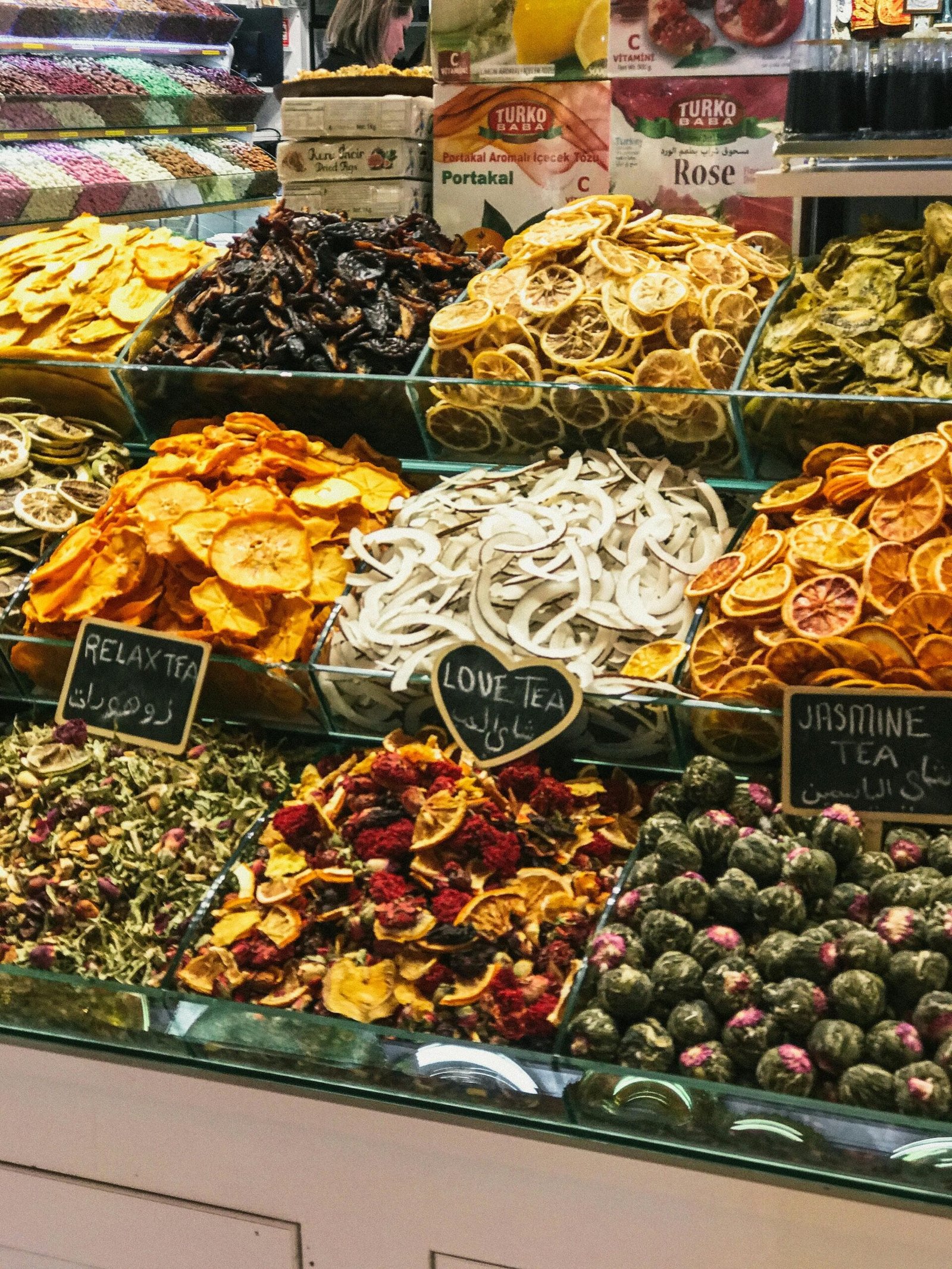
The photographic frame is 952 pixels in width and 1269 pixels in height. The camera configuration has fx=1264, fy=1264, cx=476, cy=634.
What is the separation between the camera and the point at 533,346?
199 cm

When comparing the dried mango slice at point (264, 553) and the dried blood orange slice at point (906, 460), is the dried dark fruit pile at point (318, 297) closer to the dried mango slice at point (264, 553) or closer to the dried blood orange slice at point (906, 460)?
the dried mango slice at point (264, 553)

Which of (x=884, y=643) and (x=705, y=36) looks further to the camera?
(x=705, y=36)

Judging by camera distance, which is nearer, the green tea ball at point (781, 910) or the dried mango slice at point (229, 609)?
the green tea ball at point (781, 910)

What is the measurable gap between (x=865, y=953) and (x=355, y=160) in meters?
2.05

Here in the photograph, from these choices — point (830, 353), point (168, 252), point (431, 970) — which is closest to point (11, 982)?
point (431, 970)

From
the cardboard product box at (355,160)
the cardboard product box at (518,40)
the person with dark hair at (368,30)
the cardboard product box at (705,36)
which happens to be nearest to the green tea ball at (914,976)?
the cardboard product box at (705,36)

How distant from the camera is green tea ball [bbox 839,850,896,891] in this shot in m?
1.37

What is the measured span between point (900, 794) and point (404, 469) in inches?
42.9

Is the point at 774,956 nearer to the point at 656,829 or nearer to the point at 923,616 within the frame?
the point at 656,829

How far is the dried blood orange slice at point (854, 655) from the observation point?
5.02 ft

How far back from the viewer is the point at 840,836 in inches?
54.5

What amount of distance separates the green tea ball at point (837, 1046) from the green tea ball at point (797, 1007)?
0.02 meters

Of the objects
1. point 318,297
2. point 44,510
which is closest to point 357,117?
point 318,297

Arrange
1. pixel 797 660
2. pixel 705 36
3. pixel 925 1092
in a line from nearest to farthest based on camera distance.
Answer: pixel 925 1092, pixel 797 660, pixel 705 36
